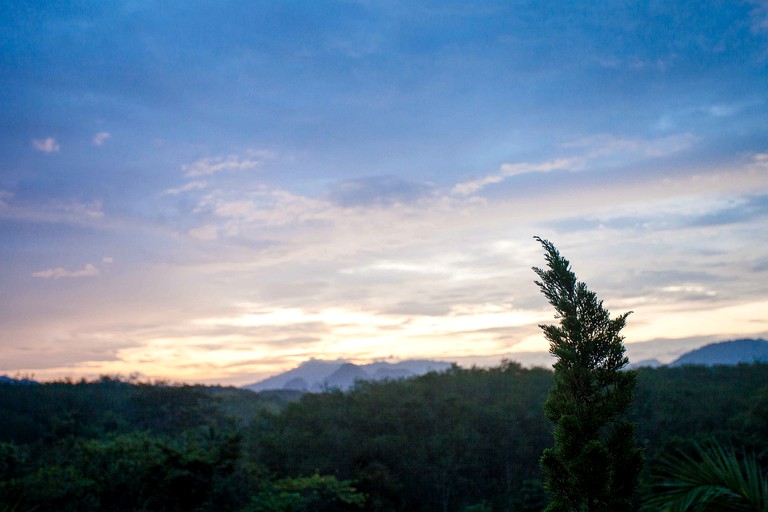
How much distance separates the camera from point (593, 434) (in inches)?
212

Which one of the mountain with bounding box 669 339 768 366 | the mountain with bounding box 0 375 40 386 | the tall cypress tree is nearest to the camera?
the tall cypress tree

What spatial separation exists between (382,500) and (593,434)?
2018cm

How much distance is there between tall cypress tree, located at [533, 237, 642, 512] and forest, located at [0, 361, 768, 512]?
11.4 metres

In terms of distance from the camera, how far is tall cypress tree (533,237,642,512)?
17.0 ft

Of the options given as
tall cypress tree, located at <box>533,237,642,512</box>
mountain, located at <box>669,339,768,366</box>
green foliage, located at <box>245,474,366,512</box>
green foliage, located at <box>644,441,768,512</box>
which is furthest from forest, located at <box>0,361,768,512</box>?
mountain, located at <box>669,339,768,366</box>

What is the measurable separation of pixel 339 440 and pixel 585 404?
73.5 feet

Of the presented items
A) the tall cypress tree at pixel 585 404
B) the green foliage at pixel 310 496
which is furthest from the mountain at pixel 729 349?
the tall cypress tree at pixel 585 404

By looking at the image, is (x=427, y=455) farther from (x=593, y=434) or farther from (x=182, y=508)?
(x=593, y=434)

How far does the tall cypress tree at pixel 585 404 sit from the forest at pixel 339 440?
11.4 metres

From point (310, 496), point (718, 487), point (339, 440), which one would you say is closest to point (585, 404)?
point (718, 487)

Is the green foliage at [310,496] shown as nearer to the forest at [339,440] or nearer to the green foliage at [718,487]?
the forest at [339,440]

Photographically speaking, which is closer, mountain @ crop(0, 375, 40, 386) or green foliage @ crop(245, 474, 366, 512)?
green foliage @ crop(245, 474, 366, 512)

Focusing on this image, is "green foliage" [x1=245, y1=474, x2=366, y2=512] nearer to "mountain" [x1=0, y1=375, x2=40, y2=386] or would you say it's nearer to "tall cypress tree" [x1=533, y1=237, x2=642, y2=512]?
"tall cypress tree" [x1=533, y1=237, x2=642, y2=512]

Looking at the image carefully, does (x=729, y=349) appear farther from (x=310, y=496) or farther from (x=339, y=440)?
(x=310, y=496)
